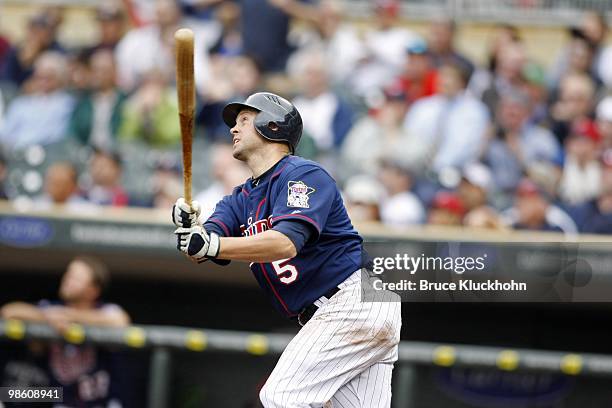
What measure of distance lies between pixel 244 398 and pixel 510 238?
2140 millimetres

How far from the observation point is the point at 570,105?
748cm

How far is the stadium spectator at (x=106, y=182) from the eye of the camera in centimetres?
727

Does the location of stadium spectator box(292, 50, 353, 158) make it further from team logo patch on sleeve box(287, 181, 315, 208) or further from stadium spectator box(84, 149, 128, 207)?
team logo patch on sleeve box(287, 181, 315, 208)

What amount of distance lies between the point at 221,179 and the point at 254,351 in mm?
1522

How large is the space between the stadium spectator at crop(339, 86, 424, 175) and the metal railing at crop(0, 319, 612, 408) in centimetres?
159

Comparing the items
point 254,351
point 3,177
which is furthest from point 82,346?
point 3,177

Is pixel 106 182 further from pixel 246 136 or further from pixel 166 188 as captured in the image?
pixel 246 136

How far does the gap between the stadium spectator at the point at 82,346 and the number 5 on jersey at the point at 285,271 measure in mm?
2762

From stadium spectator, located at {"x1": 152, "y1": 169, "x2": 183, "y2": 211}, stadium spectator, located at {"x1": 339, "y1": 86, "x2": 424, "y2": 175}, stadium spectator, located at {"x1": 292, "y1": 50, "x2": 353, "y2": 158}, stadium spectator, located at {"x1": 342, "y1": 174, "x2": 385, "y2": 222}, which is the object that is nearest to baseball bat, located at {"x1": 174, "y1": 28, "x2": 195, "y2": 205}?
stadium spectator, located at {"x1": 342, "y1": 174, "x2": 385, "y2": 222}

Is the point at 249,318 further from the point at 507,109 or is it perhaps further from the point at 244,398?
the point at 507,109

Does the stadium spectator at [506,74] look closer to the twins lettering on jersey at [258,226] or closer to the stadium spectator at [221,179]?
the stadium spectator at [221,179]

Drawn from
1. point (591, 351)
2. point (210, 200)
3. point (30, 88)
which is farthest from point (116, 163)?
point (591, 351)

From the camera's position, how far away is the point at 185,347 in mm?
6164

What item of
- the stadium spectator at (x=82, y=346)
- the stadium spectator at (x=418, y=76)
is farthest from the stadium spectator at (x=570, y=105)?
the stadium spectator at (x=82, y=346)
